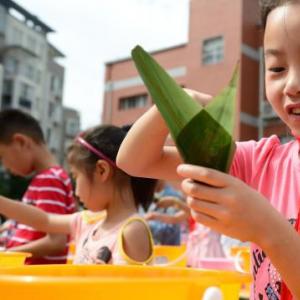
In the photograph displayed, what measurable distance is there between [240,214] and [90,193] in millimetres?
1046

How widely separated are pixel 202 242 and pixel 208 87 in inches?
360

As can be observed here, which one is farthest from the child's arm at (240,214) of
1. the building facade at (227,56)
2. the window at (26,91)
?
the window at (26,91)

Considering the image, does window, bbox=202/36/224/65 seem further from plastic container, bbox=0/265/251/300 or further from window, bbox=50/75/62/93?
window, bbox=50/75/62/93

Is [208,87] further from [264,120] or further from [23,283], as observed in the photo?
[23,283]

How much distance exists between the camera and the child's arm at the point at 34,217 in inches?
48.0

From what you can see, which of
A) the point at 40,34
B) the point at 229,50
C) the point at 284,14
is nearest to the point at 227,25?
the point at 229,50

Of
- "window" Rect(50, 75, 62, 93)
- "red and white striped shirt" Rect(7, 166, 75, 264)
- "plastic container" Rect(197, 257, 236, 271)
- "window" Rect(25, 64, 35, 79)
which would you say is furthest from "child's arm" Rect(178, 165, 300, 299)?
"window" Rect(50, 75, 62, 93)

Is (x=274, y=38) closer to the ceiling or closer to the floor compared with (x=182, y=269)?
closer to the ceiling

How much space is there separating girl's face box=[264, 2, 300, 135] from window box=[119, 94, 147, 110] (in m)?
13.3

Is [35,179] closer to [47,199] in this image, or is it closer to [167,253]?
[47,199]

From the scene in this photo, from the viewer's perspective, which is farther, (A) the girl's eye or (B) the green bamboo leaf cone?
(A) the girl's eye

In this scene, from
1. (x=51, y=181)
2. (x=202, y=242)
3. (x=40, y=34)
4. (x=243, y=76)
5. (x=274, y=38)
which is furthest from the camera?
(x=40, y=34)

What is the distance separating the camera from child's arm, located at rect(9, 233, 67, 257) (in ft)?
5.42

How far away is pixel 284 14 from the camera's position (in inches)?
25.6
